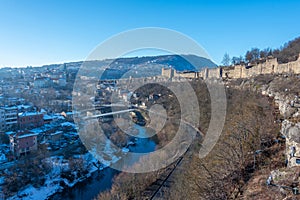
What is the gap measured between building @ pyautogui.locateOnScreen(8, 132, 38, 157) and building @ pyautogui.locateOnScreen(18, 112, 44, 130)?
224 cm

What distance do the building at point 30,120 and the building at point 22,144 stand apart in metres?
2.24

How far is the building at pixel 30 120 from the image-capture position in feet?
28.3

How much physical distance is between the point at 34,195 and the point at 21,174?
718 millimetres

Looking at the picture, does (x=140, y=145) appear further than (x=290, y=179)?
Yes

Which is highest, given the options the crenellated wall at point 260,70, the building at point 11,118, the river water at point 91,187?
the crenellated wall at point 260,70

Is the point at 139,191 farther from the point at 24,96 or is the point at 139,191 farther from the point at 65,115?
the point at 24,96

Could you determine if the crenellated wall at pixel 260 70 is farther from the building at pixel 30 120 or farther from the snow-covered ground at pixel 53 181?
the building at pixel 30 120

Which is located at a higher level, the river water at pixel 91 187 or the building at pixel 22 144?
the building at pixel 22 144

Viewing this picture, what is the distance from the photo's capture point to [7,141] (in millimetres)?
7246

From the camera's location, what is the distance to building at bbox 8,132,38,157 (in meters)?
6.28

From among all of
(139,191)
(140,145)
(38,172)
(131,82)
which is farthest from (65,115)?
(131,82)

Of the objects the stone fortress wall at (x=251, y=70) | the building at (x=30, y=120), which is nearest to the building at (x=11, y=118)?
the building at (x=30, y=120)

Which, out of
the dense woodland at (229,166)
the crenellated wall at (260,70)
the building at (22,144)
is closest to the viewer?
the dense woodland at (229,166)

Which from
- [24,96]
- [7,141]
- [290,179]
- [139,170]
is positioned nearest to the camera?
[290,179]
